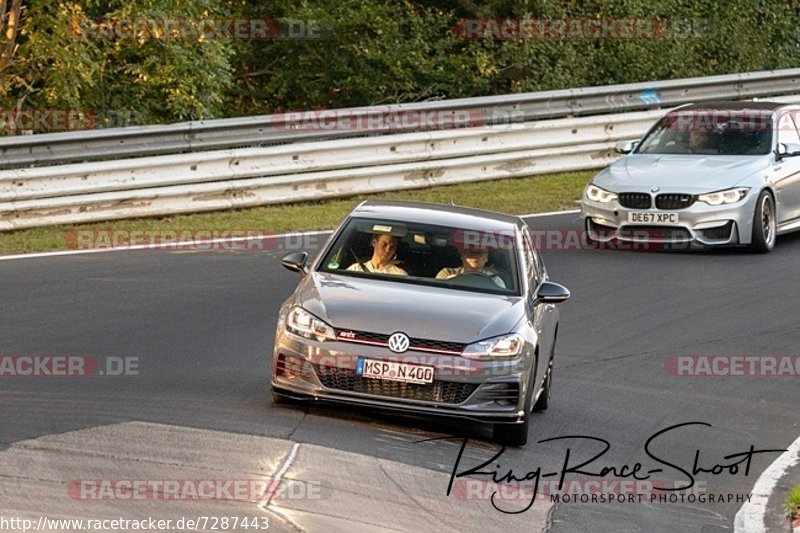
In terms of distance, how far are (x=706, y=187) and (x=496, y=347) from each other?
842cm

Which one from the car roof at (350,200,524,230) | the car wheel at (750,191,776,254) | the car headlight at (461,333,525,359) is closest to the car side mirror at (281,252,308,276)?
the car roof at (350,200,524,230)

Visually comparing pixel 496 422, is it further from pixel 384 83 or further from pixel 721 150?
pixel 384 83

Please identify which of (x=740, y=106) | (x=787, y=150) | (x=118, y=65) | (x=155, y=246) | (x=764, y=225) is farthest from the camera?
(x=118, y=65)

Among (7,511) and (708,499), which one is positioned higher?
(7,511)

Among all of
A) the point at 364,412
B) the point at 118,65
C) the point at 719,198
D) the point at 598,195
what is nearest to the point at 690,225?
the point at 719,198

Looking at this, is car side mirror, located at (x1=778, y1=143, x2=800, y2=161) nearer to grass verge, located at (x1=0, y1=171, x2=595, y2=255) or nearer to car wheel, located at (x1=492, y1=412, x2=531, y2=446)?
grass verge, located at (x1=0, y1=171, x2=595, y2=255)

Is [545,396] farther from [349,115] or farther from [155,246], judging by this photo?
[349,115]

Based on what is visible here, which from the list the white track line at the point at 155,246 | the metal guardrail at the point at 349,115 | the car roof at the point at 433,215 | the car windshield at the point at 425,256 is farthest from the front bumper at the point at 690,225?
the car windshield at the point at 425,256

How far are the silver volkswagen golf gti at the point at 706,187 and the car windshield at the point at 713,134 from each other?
0.04ft

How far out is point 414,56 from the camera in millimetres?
27062

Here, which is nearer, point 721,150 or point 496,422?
point 496,422

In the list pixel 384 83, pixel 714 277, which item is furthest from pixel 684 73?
pixel 714 277

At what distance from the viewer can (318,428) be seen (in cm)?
1016

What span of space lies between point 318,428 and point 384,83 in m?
17.5
